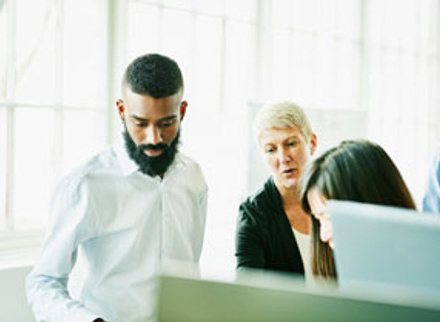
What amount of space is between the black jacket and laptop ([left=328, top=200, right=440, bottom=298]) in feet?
3.09

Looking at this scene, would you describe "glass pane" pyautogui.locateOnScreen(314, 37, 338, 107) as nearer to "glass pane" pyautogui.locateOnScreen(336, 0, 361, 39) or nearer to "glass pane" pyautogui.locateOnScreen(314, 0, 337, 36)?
"glass pane" pyautogui.locateOnScreen(314, 0, 337, 36)

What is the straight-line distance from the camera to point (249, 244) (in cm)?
193

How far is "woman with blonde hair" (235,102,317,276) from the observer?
1.93m

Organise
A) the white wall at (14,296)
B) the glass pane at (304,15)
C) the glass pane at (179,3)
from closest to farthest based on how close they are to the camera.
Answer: the white wall at (14,296)
the glass pane at (179,3)
the glass pane at (304,15)

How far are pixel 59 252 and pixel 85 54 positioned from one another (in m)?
1.60

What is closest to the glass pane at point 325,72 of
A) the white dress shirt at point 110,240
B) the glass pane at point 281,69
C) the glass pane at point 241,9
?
the glass pane at point 281,69

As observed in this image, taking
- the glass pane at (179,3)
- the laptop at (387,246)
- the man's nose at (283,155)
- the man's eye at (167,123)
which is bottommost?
the laptop at (387,246)

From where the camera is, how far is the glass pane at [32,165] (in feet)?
9.42

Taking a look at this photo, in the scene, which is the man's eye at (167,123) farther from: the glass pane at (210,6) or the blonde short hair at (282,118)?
the glass pane at (210,6)

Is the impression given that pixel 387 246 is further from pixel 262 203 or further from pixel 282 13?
pixel 282 13

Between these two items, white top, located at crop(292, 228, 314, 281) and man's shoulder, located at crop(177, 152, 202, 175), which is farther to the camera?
man's shoulder, located at crop(177, 152, 202, 175)

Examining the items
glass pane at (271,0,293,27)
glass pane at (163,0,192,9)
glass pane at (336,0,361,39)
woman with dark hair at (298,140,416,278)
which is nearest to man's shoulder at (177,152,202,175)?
woman with dark hair at (298,140,416,278)

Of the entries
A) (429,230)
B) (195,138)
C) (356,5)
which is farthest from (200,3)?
(429,230)

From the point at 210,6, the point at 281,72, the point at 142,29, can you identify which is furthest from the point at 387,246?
the point at 281,72
